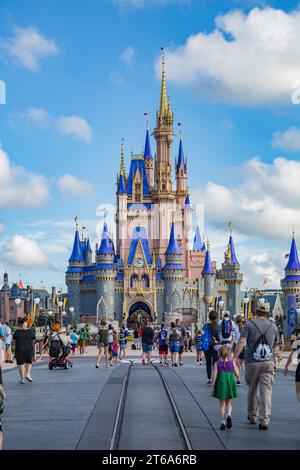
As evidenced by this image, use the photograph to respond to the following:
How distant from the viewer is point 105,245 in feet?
309

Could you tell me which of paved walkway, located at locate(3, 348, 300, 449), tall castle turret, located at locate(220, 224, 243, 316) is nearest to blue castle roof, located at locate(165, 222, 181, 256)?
tall castle turret, located at locate(220, 224, 243, 316)

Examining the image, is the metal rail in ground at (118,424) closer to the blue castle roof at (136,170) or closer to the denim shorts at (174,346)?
the denim shorts at (174,346)

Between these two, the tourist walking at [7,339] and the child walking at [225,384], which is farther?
the tourist walking at [7,339]

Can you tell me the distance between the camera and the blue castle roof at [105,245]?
93562 mm

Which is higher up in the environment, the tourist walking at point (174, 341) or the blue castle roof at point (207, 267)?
the blue castle roof at point (207, 267)

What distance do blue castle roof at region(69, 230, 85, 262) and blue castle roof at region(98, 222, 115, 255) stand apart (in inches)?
216

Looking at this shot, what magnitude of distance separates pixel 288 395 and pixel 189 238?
87731mm

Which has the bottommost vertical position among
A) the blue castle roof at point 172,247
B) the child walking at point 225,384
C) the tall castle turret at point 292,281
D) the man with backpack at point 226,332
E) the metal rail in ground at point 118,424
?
the metal rail in ground at point 118,424

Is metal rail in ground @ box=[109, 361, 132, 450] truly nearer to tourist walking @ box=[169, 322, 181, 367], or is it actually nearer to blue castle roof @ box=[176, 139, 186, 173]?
tourist walking @ box=[169, 322, 181, 367]

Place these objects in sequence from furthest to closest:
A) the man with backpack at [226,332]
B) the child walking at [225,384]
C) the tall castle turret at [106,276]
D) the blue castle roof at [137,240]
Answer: the blue castle roof at [137,240] → the tall castle turret at [106,276] → the man with backpack at [226,332] → the child walking at [225,384]

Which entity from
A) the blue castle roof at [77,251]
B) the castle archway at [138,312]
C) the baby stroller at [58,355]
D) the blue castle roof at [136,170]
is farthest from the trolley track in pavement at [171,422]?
the blue castle roof at [136,170]

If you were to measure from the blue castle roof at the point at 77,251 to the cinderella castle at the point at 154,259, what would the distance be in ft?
0.39

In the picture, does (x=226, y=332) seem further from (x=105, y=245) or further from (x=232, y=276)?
(x=232, y=276)

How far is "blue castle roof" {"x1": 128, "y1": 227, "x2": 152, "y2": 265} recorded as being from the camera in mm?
96812
